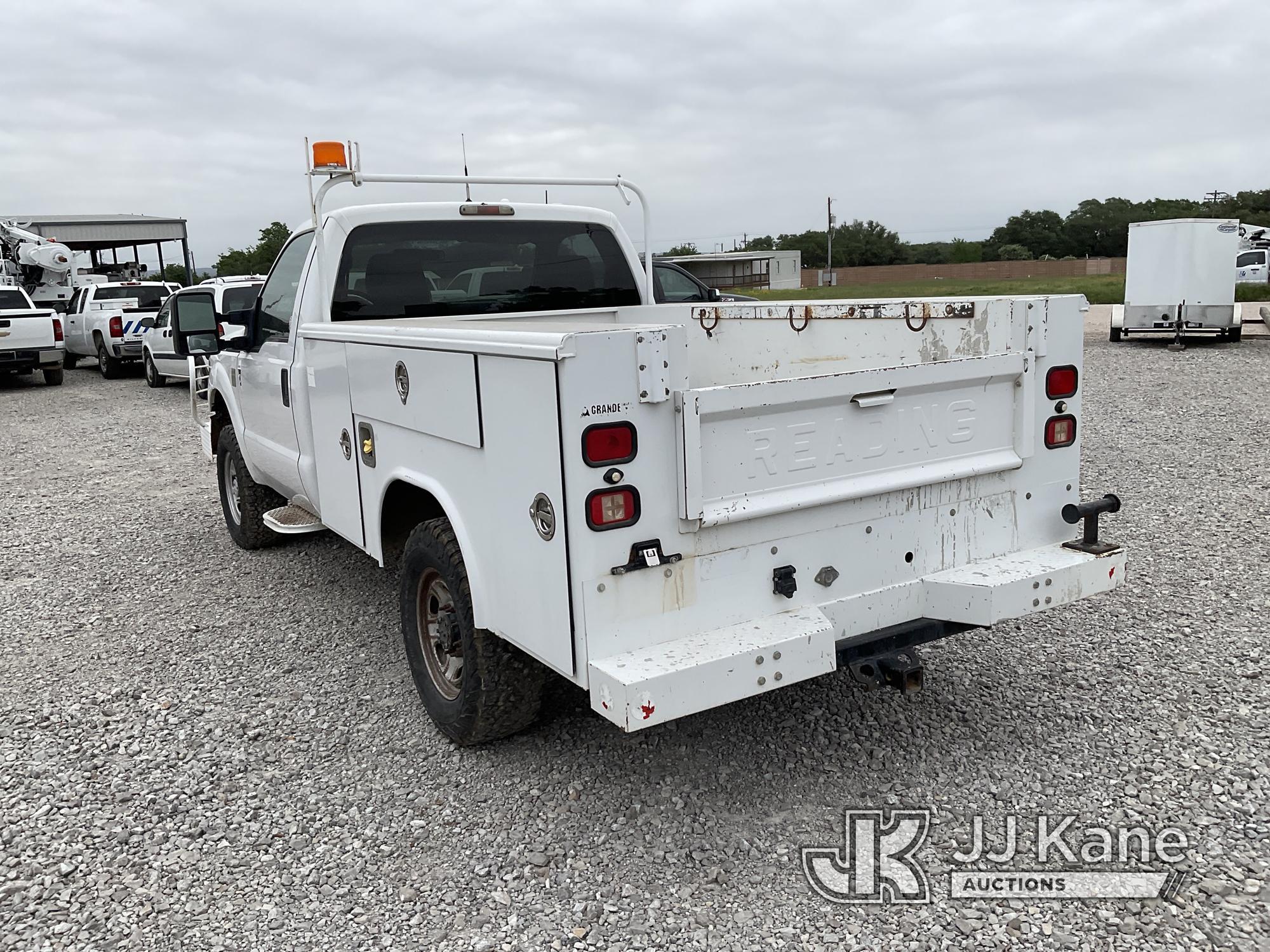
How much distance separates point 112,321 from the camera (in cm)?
2070

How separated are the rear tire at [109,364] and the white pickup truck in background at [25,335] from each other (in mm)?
1381

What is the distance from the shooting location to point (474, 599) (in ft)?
11.6

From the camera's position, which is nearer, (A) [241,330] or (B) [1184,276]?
(A) [241,330]

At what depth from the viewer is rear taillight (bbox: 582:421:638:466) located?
299 cm

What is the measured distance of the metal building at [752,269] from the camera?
7044 cm

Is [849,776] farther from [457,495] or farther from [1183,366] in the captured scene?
[1183,366]

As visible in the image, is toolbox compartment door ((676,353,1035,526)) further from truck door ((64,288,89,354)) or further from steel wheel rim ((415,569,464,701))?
truck door ((64,288,89,354))

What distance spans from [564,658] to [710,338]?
2.17 m

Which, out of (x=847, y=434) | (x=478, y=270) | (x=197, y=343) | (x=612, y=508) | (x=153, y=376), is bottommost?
(x=153, y=376)

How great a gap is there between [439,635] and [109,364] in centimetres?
1980

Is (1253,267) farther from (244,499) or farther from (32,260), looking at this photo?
(32,260)

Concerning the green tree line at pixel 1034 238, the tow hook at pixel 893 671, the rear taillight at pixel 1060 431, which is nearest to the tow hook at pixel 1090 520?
the rear taillight at pixel 1060 431

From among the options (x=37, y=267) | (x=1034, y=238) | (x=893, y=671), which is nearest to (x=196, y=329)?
(x=893, y=671)

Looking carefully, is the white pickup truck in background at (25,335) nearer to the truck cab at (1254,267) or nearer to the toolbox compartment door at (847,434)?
the toolbox compartment door at (847,434)
